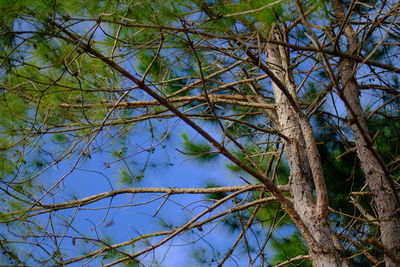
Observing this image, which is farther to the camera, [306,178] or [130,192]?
[130,192]

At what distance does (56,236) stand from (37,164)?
0.92m

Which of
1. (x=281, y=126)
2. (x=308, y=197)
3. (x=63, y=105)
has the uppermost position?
(x=63, y=105)

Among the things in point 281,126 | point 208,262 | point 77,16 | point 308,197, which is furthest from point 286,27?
point 208,262

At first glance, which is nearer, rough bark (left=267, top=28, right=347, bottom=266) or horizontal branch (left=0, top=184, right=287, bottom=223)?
rough bark (left=267, top=28, right=347, bottom=266)

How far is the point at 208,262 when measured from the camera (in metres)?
3.74

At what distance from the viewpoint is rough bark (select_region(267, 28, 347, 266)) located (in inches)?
107

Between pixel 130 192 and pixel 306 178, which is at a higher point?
pixel 130 192

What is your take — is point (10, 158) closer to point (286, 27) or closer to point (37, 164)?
point (37, 164)

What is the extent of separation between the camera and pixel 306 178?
10.1 feet

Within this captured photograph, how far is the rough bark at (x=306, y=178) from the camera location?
107 inches

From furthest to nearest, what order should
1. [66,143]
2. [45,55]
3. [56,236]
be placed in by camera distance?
[66,143], [56,236], [45,55]

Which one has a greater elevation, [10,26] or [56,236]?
[10,26]

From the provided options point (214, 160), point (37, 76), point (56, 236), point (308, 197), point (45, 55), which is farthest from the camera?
point (214, 160)

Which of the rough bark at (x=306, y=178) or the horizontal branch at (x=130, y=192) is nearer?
the rough bark at (x=306, y=178)
